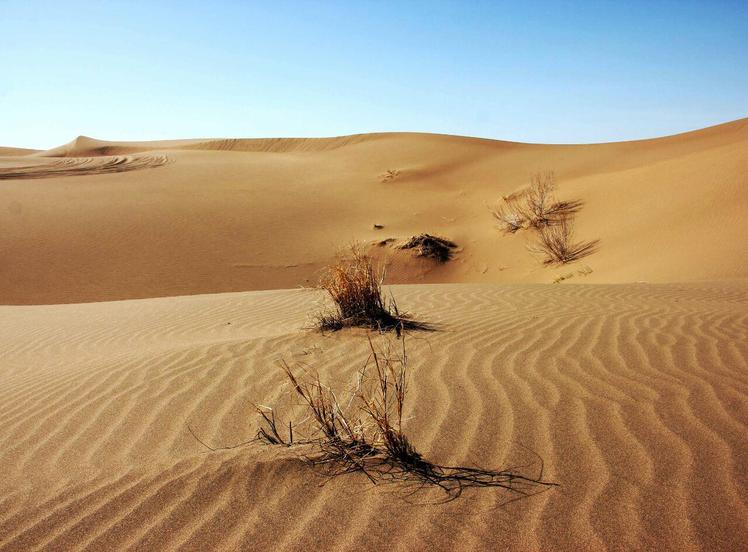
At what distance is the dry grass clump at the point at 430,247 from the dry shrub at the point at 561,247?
2.36 meters

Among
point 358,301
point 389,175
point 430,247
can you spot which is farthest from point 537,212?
point 358,301

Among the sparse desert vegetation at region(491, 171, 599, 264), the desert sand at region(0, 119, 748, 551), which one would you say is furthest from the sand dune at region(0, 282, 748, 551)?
the sparse desert vegetation at region(491, 171, 599, 264)

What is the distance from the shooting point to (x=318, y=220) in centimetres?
1980

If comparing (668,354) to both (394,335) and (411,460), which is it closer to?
(394,335)

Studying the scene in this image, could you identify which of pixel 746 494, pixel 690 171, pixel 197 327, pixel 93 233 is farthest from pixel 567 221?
pixel 746 494

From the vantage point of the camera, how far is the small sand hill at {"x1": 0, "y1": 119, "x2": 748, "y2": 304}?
42.9 ft

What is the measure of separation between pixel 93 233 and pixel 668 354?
1622 cm

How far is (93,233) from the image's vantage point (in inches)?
661

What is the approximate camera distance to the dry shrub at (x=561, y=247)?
14352mm

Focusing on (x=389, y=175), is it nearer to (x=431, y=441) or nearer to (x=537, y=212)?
(x=537, y=212)

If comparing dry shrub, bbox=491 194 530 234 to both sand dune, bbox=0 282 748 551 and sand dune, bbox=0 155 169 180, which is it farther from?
sand dune, bbox=0 155 169 180

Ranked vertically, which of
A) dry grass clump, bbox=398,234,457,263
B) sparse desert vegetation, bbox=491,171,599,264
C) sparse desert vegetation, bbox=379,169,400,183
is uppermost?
sparse desert vegetation, bbox=379,169,400,183

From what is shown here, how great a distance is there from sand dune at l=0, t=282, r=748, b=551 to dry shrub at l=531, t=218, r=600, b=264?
8746mm

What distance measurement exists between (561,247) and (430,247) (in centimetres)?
353
